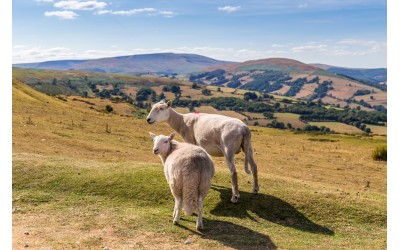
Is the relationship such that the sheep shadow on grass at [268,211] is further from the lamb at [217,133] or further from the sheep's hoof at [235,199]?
the lamb at [217,133]

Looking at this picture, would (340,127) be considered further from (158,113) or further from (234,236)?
(234,236)

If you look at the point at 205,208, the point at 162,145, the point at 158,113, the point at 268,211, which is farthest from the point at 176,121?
the point at 268,211

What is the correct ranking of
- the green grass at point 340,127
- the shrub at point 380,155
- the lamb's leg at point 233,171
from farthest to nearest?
1. the green grass at point 340,127
2. the shrub at point 380,155
3. the lamb's leg at point 233,171

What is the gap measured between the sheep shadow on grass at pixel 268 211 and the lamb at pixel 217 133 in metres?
0.46

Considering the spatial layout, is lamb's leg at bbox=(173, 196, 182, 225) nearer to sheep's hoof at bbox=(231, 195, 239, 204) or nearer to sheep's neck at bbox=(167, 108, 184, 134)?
sheep's hoof at bbox=(231, 195, 239, 204)


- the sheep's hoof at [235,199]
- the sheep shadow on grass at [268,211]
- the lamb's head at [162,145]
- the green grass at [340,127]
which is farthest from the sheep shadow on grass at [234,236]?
the green grass at [340,127]

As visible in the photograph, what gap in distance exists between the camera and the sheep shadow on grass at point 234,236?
12.3 meters

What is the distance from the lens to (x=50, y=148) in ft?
98.0

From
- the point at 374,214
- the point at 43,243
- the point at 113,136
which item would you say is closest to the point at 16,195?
the point at 43,243

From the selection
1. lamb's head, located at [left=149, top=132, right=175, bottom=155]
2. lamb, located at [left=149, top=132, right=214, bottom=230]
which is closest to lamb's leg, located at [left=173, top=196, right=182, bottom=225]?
lamb, located at [left=149, top=132, right=214, bottom=230]

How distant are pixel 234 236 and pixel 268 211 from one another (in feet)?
11.3

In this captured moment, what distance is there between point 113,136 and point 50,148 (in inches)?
541
